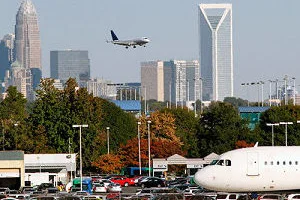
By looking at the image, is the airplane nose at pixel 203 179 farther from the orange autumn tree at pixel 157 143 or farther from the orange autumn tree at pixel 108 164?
the orange autumn tree at pixel 157 143

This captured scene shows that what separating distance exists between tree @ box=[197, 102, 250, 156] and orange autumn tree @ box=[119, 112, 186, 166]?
26.0ft

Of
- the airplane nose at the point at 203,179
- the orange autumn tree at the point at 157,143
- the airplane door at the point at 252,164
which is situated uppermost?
the orange autumn tree at the point at 157,143

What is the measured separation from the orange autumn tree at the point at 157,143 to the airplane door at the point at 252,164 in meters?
89.9

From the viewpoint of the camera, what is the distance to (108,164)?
156875mm

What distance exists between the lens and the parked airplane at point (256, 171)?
7019cm

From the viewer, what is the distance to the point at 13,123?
6073 inches

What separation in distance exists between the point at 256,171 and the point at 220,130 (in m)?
86.5

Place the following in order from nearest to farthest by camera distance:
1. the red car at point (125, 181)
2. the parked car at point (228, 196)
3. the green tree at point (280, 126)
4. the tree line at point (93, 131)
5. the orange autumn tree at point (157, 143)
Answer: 1. the parked car at point (228, 196)
2. the red car at point (125, 181)
3. the tree line at point (93, 131)
4. the green tree at point (280, 126)
5. the orange autumn tree at point (157, 143)

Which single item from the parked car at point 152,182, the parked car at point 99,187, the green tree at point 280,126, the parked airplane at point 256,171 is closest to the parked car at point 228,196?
the parked airplane at point 256,171

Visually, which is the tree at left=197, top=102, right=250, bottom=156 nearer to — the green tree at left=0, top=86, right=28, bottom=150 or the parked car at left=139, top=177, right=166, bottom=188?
the green tree at left=0, top=86, right=28, bottom=150

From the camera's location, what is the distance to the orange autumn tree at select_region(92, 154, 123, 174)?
15550 centimetres

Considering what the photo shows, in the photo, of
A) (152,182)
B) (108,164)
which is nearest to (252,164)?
(152,182)

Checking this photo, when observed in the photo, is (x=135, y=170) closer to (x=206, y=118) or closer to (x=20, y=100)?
(x=206, y=118)

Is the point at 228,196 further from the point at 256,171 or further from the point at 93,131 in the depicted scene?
the point at 93,131
